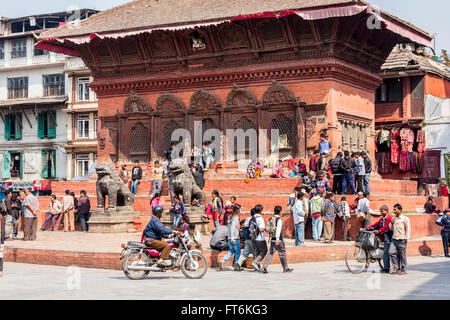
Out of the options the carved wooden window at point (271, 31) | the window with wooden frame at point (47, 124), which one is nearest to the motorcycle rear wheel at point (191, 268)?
the carved wooden window at point (271, 31)

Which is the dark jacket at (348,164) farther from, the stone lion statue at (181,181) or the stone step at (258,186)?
the stone lion statue at (181,181)

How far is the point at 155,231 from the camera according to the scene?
16.6 m

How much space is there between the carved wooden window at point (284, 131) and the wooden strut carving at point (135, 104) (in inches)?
244

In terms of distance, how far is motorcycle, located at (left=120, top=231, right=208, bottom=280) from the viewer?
53.8 ft

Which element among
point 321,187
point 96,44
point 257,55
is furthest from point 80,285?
point 96,44

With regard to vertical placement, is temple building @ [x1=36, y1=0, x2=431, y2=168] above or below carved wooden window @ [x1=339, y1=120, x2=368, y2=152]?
above

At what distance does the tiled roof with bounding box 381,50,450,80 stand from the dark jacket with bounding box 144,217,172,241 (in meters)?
27.8

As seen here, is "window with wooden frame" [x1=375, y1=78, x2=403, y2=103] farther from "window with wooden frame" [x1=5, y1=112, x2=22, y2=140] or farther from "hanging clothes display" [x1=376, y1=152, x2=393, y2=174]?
"window with wooden frame" [x1=5, y1=112, x2=22, y2=140]

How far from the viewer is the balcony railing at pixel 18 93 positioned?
55.2 m

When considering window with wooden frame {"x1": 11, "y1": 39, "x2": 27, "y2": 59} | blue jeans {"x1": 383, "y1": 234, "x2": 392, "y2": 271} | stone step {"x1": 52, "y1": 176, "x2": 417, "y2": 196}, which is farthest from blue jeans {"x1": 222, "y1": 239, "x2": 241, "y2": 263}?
window with wooden frame {"x1": 11, "y1": 39, "x2": 27, "y2": 59}

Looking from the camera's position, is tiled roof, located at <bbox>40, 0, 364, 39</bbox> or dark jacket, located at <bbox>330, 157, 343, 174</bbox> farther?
tiled roof, located at <bbox>40, 0, 364, 39</bbox>

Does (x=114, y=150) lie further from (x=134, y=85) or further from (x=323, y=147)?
(x=323, y=147)

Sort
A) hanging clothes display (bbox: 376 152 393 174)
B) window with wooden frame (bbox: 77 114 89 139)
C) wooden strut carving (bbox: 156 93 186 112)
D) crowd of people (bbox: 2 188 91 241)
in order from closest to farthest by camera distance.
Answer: crowd of people (bbox: 2 188 91 241)
wooden strut carving (bbox: 156 93 186 112)
hanging clothes display (bbox: 376 152 393 174)
window with wooden frame (bbox: 77 114 89 139)
